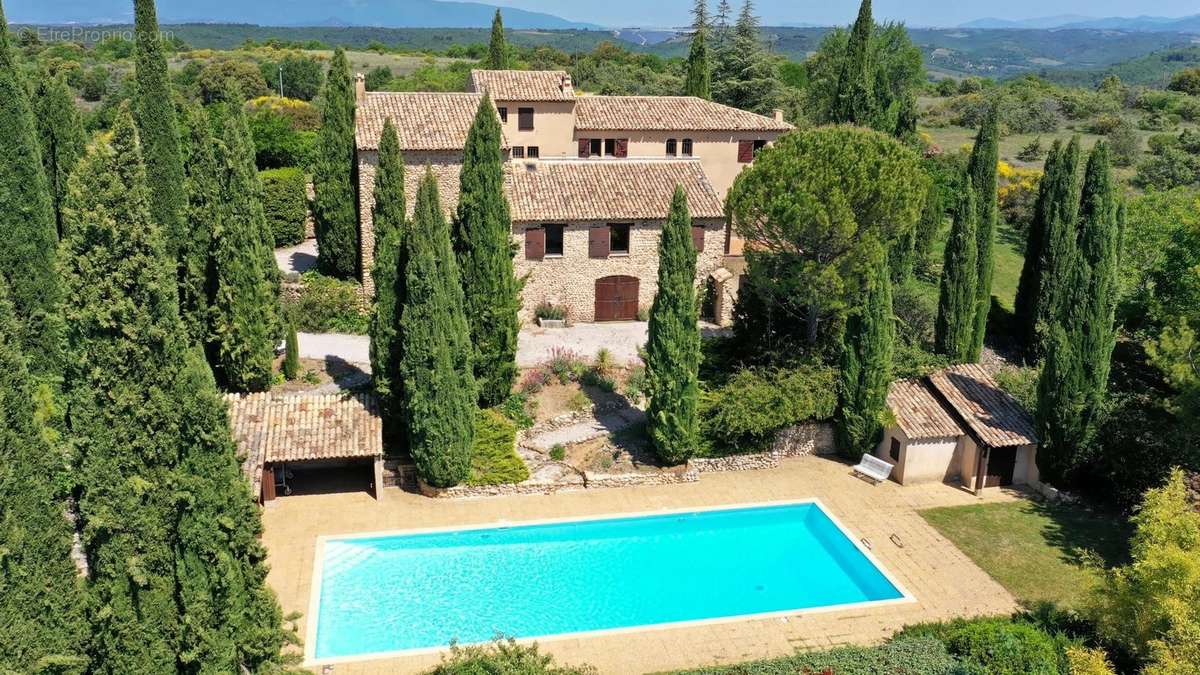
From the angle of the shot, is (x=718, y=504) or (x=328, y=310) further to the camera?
(x=328, y=310)

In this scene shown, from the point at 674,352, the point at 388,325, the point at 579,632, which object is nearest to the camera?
the point at 579,632

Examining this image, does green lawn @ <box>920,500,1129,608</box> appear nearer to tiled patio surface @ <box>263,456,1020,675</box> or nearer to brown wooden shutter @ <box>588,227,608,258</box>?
tiled patio surface @ <box>263,456,1020,675</box>

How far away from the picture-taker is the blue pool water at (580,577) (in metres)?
20.6

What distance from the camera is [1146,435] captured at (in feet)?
84.3

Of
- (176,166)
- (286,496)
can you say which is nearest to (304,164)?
(176,166)

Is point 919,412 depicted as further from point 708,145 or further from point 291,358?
point 708,145

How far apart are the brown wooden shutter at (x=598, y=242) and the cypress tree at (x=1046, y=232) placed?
16.2 m

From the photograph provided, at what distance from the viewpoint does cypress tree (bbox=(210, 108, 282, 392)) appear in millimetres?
26047

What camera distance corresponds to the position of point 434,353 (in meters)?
24.6

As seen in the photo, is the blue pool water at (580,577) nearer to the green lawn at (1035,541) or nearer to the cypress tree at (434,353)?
the cypress tree at (434,353)

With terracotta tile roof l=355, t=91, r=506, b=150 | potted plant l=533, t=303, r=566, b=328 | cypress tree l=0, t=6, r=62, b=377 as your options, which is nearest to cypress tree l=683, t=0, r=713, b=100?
terracotta tile roof l=355, t=91, r=506, b=150

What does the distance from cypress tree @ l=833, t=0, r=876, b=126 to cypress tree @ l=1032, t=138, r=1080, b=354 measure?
10854 millimetres

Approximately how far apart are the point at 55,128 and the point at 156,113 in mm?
6653

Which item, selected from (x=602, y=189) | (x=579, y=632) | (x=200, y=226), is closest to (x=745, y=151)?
(x=602, y=189)
